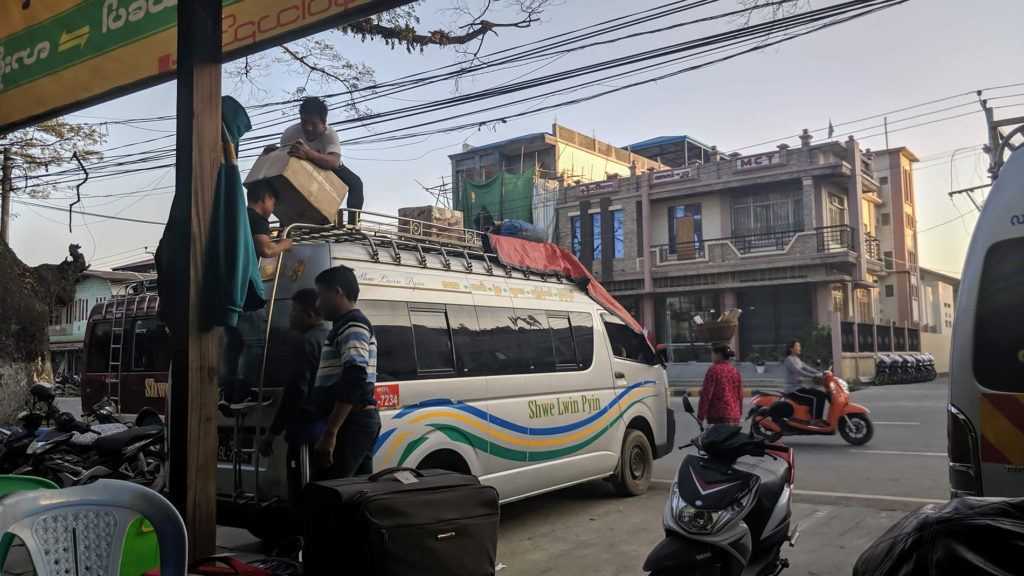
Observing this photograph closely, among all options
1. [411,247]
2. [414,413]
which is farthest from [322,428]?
[411,247]

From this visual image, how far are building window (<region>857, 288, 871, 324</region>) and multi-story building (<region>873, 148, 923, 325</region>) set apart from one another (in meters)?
4.13

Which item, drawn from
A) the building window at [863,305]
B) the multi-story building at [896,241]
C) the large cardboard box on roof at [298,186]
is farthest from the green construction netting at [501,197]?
the large cardboard box on roof at [298,186]

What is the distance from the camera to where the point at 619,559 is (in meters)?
5.41

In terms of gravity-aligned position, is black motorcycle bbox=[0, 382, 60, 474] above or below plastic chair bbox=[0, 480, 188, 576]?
below

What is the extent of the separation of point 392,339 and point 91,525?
299cm

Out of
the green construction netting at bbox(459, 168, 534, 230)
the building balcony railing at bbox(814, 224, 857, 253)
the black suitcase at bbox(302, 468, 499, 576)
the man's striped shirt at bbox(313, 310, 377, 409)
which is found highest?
the green construction netting at bbox(459, 168, 534, 230)

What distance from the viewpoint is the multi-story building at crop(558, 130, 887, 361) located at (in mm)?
26438

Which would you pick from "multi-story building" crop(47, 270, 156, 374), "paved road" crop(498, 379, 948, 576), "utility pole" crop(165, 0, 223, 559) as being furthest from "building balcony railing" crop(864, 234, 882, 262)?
"multi-story building" crop(47, 270, 156, 374)

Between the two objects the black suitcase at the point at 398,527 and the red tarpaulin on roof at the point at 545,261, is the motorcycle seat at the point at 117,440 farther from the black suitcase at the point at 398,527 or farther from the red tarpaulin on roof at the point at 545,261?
the black suitcase at the point at 398,527

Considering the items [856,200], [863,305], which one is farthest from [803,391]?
[863,305]

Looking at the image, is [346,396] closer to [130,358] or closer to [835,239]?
[130,358]

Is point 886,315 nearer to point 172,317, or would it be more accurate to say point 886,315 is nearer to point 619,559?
point 619,559

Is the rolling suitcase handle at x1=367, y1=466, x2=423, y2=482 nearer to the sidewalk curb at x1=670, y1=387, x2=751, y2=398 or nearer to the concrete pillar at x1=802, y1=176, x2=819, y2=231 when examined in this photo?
the sidewalk curb at x1=670, y1=387, x2=751, y2=398

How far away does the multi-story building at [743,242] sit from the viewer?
86.7ft
